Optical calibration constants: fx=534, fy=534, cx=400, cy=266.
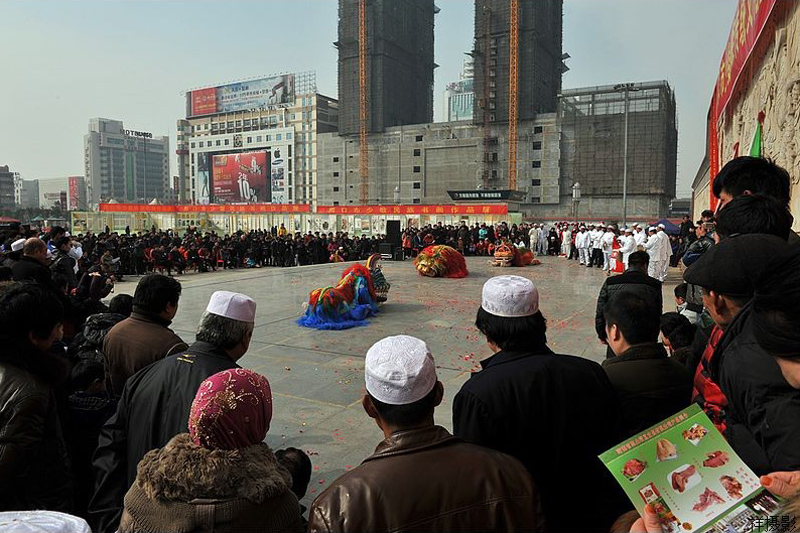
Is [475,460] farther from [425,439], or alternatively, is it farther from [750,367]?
[750,367]

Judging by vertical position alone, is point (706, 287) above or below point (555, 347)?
above

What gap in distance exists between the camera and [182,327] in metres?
8.96

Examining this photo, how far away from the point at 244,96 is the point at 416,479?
9797 centimetres

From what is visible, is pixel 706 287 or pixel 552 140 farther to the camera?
pixel 552 140

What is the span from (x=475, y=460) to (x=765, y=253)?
1.39 meters

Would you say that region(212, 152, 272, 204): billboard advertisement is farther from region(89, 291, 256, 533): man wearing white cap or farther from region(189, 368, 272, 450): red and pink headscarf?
region(189, 368, 272, 450): red and pink headscarf

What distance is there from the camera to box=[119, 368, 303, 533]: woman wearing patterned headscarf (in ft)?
5.12

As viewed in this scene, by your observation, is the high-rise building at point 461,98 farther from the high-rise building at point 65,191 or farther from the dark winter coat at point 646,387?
the dark winter coat at point 646,387

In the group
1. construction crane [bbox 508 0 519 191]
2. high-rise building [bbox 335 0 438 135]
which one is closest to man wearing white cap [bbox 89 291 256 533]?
construction crane [bbox 508 0 519 191]

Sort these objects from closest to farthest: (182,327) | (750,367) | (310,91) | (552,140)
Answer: (750,367), (182,327), (552,140), (310,91)

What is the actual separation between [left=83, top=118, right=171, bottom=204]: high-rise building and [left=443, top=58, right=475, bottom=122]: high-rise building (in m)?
68.9

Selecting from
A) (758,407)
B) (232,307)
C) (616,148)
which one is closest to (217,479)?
(232,307)

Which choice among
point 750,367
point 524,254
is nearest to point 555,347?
point 750,367

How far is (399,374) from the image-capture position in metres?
1.67
